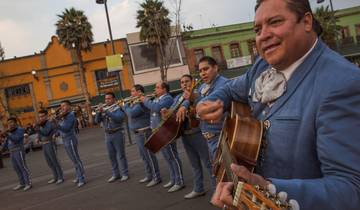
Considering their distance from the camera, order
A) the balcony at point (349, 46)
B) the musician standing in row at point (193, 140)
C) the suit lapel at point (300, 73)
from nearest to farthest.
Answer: the suit lapel at point (300, 73)
the musician standing in row at point (193, 140)
the balcony at point (349, 46)

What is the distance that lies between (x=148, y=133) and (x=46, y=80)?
122 ft

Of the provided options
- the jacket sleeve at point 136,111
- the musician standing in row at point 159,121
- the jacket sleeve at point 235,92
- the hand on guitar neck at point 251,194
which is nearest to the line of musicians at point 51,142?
the jacket sleeve at point 136,111

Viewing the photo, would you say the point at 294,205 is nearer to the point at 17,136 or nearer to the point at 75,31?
the point at 17,136

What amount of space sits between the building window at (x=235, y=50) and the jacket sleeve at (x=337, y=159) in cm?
4197

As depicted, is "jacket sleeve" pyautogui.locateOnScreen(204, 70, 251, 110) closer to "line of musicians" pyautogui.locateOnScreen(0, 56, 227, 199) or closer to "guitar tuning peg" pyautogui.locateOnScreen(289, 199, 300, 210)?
"guitar tuning peg" pyautogui.locateOnScreen(289, 199, 300, 210)

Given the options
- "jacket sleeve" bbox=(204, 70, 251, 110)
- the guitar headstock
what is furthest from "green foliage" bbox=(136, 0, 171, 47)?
the guitar headstock

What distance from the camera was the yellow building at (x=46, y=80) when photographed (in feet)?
140

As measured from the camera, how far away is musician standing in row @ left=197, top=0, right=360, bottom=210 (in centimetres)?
137

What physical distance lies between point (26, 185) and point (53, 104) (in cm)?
3206

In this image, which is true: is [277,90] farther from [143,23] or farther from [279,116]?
[143,23]

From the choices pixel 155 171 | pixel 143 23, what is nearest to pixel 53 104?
pixel 143 23

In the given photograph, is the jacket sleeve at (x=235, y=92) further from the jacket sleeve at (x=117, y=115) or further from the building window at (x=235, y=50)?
the building window at (x=235, y=50)

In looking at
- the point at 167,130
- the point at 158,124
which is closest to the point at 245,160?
the point at 167,130

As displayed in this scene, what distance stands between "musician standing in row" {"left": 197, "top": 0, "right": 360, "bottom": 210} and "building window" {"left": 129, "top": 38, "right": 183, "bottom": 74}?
38.5 metres
